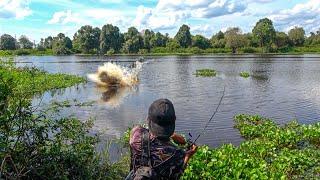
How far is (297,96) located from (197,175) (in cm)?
2393

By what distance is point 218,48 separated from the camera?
143875 millimetres

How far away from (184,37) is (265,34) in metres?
30.5

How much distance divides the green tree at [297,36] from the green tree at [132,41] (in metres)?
51.2

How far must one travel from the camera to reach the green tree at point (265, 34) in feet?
430

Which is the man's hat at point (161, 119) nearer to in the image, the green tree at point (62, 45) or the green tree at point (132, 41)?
the green tree at point (132, 41)

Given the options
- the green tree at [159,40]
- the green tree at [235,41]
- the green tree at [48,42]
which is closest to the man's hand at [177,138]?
the green tree at [235,41]

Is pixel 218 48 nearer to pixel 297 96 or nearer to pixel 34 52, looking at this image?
pixel 34 52

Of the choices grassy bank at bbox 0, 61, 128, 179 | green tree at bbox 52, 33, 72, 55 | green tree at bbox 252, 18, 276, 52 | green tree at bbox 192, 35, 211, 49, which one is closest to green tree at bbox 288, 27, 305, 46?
green tree at bbox 252, 18, 276, 52

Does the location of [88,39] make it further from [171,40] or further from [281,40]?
[281,40]

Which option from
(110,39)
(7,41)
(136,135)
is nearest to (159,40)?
(110,39)

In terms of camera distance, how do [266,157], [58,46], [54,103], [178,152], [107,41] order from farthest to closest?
[58,46] → [107,41] → [266,157] → [54,103] → [178,152]

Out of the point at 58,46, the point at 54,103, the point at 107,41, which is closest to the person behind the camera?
the point at 54,103

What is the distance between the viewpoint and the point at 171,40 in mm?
156125

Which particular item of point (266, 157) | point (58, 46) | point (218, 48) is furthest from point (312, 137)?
point (58, 46)
